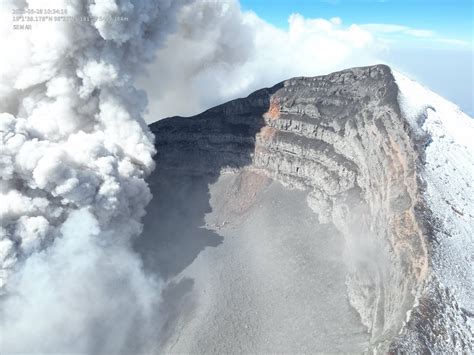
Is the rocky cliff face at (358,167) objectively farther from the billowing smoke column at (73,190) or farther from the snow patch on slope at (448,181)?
the billowing smoke column at (73,190)

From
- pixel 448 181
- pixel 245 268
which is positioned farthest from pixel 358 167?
pixel 245 268

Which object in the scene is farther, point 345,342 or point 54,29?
point 54,29

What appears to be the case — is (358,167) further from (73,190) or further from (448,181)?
(73,190)

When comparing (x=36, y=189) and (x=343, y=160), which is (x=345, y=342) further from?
(x=36, y=189)

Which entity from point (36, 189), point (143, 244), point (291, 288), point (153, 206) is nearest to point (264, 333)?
point (291, 288)

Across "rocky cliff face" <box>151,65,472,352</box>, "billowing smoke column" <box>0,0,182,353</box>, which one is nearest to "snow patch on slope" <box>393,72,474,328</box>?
"rocky cliff face" <box>151,65,472,352</box>
